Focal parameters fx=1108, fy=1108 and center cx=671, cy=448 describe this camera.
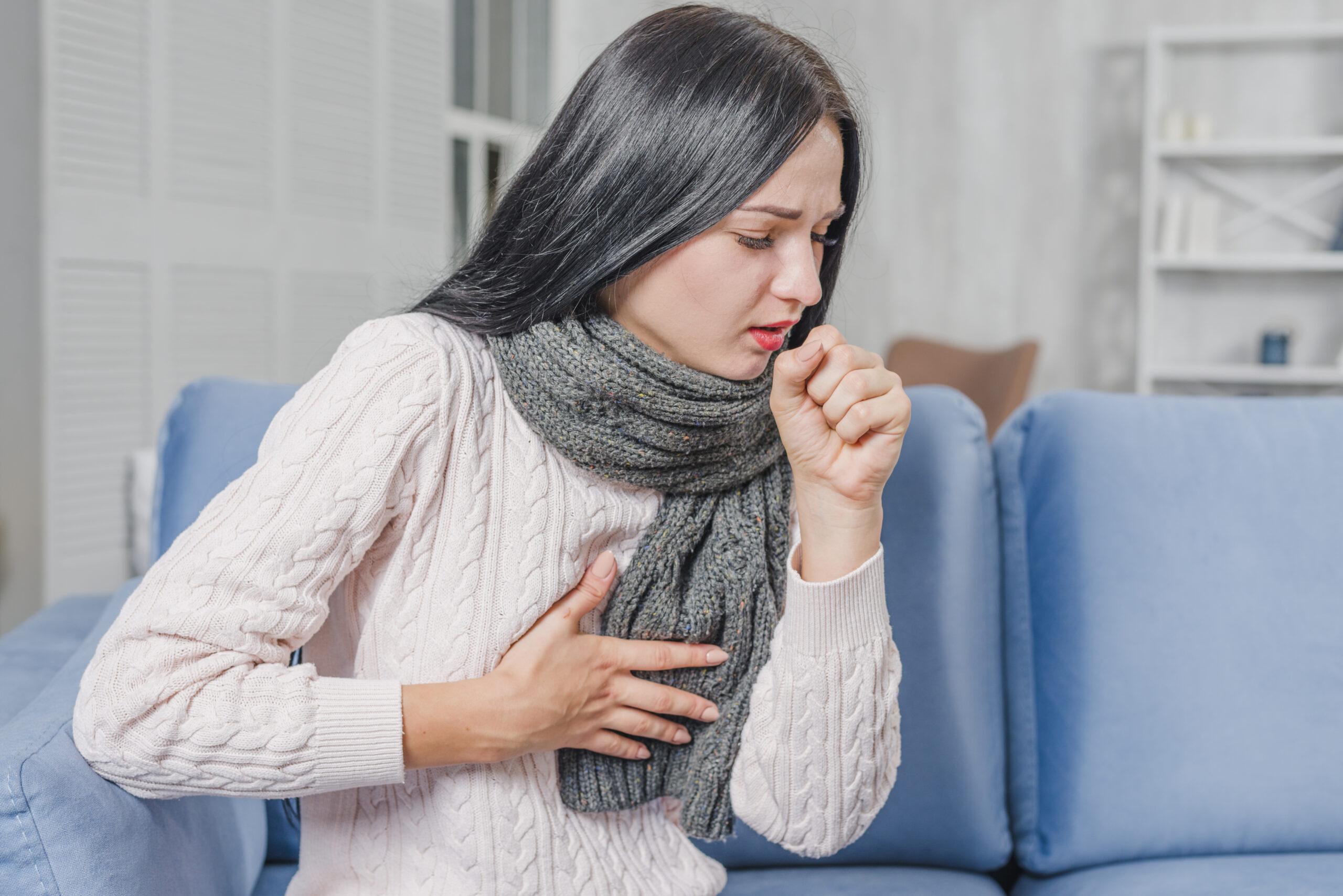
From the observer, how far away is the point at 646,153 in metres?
0.83

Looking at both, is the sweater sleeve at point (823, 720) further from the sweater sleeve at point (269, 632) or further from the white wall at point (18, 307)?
the white wall at point (18, 307)

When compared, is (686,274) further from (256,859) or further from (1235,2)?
(1235,2)

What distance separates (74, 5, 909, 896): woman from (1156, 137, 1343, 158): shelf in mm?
4041

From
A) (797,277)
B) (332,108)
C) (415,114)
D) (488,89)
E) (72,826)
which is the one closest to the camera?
(72,826)

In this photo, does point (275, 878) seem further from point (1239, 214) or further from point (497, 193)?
point (1239, 214)

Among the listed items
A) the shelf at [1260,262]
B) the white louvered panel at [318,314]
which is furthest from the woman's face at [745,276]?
the shelf at [1260,262]

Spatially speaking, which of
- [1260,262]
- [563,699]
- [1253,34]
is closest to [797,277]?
[563,699]

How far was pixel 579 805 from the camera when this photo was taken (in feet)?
3.01

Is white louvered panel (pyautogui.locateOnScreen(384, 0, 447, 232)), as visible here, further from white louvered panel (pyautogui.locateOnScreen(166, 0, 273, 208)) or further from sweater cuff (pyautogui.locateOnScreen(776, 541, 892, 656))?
sweater cuff (pyautogui.locateOnScreen(776, 541, 892, 656))

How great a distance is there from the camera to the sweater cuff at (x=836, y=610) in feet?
2.90

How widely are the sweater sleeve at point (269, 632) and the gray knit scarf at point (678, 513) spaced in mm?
113

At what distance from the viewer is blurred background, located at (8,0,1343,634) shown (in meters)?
2.37

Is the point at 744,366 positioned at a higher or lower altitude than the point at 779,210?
lower

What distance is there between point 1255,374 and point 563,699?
430 centimetres
